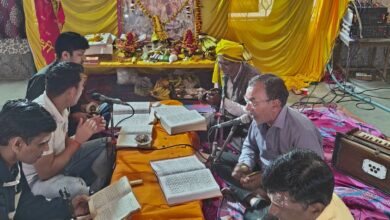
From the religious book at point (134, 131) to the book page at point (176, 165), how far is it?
0.87ft

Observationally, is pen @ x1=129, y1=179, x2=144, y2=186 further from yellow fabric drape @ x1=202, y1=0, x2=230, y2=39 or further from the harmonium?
yellow fabric drape @ x1=202, y1=0, x2=230, y2=39

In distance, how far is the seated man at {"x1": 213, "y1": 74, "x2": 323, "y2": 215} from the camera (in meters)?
2.54

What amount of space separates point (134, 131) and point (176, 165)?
58 cm

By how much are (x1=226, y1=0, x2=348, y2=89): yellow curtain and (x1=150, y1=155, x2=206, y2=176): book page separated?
3285 millimetres

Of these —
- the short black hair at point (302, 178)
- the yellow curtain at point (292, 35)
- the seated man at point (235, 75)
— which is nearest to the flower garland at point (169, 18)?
the yellow curtain at point (292, 35)

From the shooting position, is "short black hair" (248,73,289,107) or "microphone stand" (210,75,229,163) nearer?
"short black hair" (248,73,289,107)

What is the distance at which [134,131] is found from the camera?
300cm

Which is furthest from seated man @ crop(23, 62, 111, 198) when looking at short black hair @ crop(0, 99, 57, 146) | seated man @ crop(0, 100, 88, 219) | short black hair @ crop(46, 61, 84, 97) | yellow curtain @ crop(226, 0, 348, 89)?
yellow curtain @ crop(226, 0, 348, 89)

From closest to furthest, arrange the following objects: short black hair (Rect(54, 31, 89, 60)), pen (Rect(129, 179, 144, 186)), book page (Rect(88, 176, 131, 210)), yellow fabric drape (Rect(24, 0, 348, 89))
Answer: book page (Rect(88, 176, 131, 210)), pen (Rect(129, 179, 144, 186)), short black hair (Rect(54, 31, 89, 60)), yellow fabric drape (Rect(24, 0, 348, 89))

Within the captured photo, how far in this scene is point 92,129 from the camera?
8.64ft

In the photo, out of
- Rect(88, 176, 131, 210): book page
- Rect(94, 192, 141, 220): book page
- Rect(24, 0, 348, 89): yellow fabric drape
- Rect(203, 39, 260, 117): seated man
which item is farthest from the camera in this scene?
Rect(24, 0, 348, 89): yellow fabric drape

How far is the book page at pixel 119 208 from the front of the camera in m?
2.08

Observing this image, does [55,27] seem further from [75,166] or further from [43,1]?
[75,166]

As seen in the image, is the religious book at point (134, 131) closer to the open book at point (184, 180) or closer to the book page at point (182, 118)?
the book page at point (182, 118)
